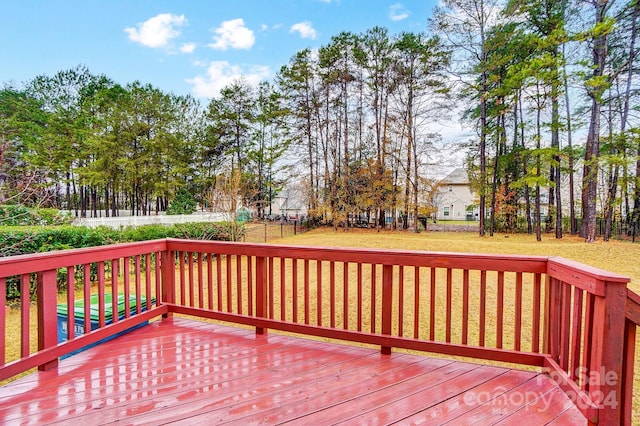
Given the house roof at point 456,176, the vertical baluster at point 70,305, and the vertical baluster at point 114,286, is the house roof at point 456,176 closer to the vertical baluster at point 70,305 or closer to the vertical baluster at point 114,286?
the vertical baluster at point 114,286

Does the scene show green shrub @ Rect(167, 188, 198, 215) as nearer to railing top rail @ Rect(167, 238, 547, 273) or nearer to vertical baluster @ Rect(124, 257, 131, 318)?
vertical baluster @ Rect(124, 257, 131, 318)

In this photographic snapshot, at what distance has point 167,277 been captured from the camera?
10.4ft

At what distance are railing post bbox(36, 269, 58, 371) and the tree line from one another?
7359 millimetres

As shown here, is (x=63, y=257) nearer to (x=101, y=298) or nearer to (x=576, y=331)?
(x=101, y=298)

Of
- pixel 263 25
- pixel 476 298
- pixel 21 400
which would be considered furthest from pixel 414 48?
pixel 21 400

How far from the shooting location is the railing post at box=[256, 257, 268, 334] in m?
2.76

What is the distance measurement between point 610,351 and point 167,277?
3.39m

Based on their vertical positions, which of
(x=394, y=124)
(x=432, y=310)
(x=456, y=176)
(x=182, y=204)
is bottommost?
(x=432, y=310)

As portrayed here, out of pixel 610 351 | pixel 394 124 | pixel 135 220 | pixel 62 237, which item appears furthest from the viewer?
pixel 394 124

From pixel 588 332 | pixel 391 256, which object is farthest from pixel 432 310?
pixel 588 332

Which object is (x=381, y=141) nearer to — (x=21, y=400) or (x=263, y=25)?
(x=263, y=25)

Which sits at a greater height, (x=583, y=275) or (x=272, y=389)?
(x=583, y=275)

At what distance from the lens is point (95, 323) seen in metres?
2.58

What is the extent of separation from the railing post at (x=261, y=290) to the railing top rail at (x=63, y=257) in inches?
43.2
